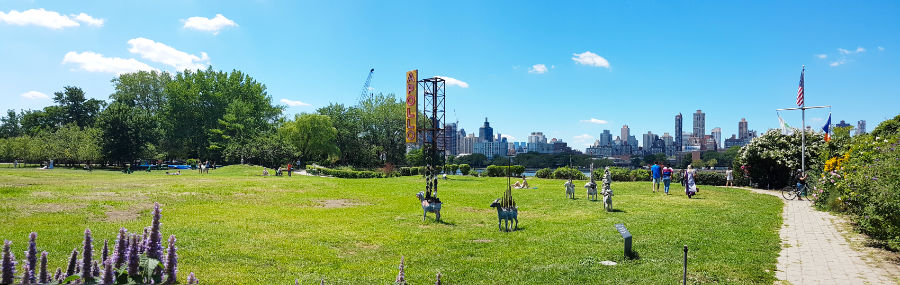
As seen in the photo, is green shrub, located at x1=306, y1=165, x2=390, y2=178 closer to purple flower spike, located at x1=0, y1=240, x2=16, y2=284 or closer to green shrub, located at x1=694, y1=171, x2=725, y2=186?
green shrub, located at x1=694, y1=171, x2=725, y2=186

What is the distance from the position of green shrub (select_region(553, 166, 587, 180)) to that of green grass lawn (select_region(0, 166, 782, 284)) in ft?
70.3

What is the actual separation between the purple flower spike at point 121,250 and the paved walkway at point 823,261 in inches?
396

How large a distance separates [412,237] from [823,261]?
934 centimetres

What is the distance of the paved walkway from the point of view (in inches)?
348

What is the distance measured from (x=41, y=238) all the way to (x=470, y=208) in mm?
13558

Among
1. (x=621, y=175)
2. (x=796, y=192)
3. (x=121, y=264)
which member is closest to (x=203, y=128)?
(x=621, y=175)

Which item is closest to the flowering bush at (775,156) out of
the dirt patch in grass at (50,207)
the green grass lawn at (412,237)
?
the green grass lawn at (412,237)

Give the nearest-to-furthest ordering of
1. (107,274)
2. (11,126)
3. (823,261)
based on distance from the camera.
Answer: (107,274)
(823,261)
(11,126)

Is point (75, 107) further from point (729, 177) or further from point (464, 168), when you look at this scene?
point (729, 177)

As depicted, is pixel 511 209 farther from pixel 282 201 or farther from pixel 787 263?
pixel 282 201

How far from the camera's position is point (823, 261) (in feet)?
33.4

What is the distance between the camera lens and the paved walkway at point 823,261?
884 cm

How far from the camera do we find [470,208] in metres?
19.9

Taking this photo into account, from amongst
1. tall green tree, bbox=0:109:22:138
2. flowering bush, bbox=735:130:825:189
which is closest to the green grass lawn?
flowering bush, bbox=735:130:825:189
